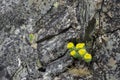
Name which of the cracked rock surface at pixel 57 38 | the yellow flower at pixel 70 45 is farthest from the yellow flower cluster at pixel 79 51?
the cracked rock surface at pixel 57 38

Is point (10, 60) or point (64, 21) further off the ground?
point (64, 21)

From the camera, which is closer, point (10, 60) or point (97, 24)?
point (97, 24)

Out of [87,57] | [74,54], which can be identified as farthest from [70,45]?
[87,57]

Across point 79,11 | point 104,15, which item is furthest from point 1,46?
point 104,15

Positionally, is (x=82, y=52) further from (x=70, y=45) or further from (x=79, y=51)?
(x=70, y=45)

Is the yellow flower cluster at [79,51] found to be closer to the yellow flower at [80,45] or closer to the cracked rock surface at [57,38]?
the yellow flower at [80,45]

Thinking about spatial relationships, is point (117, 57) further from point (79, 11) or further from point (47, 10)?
point (47, 10)
